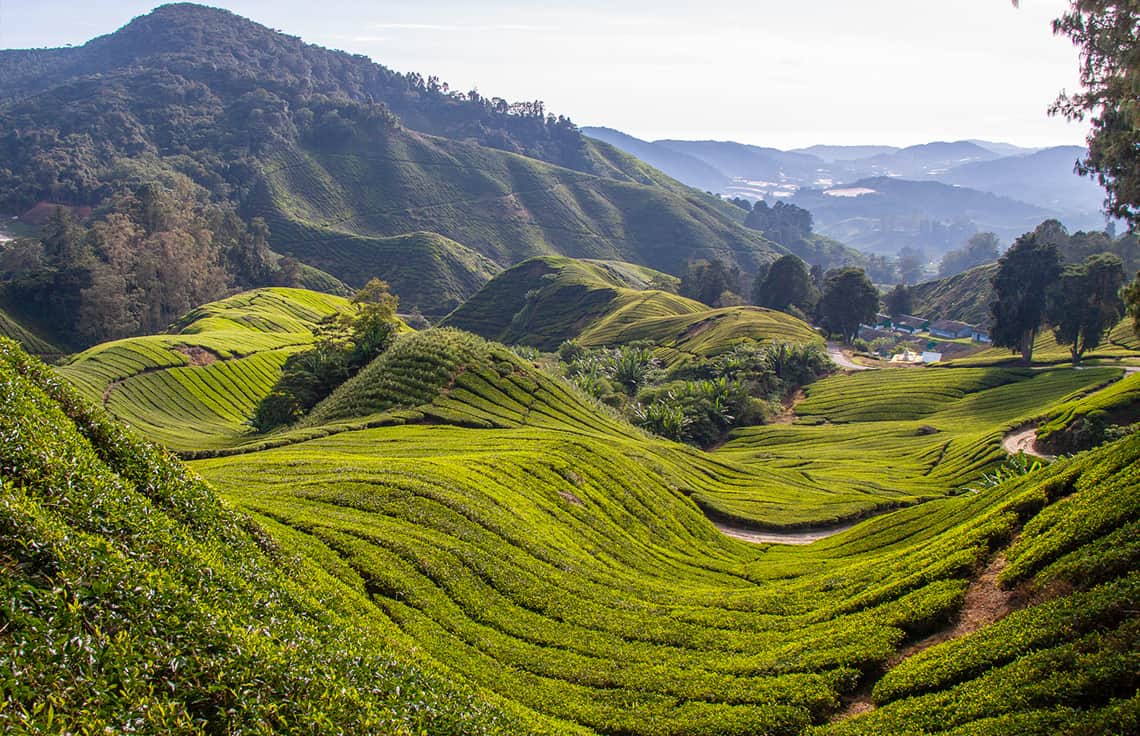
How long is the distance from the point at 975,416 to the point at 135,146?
745 feet

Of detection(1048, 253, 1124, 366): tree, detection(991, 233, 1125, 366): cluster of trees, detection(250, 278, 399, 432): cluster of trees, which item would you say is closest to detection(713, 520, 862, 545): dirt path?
detection(250, 278, 399, 432): cluster of trees

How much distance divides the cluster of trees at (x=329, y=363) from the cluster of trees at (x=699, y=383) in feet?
73.1

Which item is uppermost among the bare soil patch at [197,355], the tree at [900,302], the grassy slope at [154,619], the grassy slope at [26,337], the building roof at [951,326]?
the tree at [900,302]

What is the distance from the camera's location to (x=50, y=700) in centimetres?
615

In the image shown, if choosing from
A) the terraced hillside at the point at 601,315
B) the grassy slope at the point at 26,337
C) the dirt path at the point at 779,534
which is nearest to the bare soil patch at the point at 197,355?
the grassy slope at the point at 26,337

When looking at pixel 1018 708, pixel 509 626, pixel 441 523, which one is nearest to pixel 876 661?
pixel 1018 708

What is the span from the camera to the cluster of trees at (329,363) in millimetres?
44562

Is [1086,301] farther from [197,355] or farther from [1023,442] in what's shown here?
[197,355]

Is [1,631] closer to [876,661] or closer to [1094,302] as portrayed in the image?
[876,661]

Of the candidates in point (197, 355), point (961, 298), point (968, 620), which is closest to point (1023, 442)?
point (968, 620)

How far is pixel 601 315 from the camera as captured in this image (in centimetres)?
12062

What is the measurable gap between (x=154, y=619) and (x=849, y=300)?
109 m

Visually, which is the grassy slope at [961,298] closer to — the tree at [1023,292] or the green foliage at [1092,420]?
the tree at [1023,292]

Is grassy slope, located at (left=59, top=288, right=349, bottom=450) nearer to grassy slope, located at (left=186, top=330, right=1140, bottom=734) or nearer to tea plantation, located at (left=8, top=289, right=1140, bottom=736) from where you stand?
grassy slope, located at (left=186, top=330, right=1140, bottom=734)
